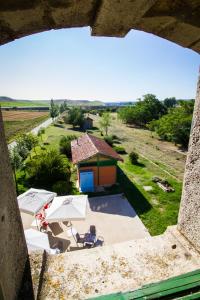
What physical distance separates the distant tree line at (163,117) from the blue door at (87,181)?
20.6 meters

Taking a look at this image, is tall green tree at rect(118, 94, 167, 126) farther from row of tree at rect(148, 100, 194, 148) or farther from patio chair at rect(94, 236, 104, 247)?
patio chair at rect(94, 236, 104, 247)

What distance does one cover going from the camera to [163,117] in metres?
39.7

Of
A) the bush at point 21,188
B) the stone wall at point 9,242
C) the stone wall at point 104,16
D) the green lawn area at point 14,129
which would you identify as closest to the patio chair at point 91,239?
the bush at point 21,188

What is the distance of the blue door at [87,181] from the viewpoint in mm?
16375

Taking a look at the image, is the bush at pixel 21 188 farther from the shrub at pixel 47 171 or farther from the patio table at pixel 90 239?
the patio table at pixel 90 239

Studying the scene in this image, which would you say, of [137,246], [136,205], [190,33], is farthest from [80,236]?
[190,33]

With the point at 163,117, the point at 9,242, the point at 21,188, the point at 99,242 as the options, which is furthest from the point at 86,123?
the point at 9,242

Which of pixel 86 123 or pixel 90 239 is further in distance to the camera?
pixel 86 123

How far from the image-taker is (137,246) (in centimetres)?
250

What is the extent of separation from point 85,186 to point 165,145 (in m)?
22.3

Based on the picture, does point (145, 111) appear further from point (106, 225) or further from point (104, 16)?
point (104, 16)

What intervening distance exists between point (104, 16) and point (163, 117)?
40424mm

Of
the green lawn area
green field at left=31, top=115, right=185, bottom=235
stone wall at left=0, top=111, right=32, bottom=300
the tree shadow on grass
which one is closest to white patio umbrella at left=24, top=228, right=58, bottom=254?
green field at left=31, top=115, right=185, bottom=235

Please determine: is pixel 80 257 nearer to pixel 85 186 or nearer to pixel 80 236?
pixel 80 236
